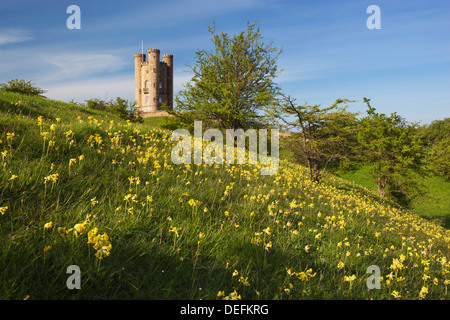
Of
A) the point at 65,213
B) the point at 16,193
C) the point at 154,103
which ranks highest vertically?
the point at 154,103

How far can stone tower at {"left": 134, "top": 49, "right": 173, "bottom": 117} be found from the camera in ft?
254

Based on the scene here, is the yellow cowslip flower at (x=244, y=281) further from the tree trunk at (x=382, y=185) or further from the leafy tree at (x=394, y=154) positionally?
the tree trunk at (x=382, y=185)

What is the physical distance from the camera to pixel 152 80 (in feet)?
254

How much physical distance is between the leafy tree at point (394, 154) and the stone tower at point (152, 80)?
217ft

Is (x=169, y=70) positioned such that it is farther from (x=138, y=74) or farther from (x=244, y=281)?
(x=244, y=281)

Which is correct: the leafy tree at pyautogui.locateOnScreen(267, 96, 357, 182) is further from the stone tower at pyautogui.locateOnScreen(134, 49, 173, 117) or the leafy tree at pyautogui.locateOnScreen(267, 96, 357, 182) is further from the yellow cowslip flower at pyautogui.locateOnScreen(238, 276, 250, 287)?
the stone tower at pyautogui.locateOnScreen(134, 49, 173, 117)

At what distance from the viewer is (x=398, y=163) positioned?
20.3 metres

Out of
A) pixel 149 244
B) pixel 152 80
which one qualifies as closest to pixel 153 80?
pixel 152 80

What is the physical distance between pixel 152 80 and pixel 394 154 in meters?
73.2

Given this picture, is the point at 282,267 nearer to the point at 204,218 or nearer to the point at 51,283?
the point at 204,218

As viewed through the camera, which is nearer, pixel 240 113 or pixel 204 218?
pixel 204 218

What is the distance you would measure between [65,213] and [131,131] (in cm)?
498

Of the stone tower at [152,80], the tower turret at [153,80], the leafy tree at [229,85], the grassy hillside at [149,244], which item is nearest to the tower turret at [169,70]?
the stone tower at [152,80]
